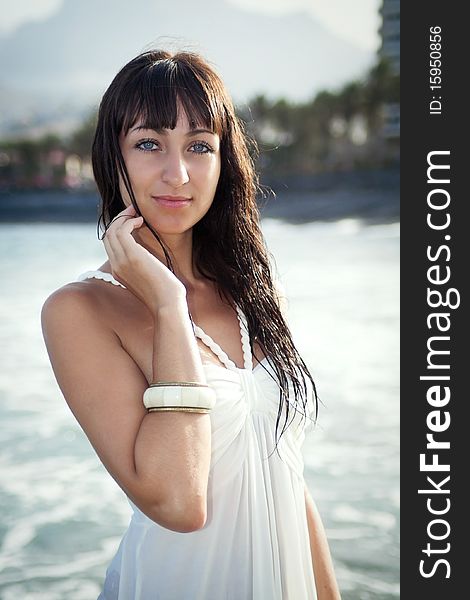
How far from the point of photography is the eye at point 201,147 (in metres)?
1.62

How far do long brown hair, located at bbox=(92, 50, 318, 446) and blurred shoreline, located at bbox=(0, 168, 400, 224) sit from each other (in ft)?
85.9

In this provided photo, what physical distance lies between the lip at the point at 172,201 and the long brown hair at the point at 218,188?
5 centimetres

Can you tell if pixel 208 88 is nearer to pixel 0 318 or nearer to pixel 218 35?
pixel 0 318

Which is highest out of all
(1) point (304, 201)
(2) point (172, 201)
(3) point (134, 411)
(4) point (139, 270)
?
(1) point (304, 201)

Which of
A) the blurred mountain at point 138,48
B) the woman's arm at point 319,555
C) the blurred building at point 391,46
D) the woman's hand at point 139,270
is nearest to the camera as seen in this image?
the woman's hand at point 139,270

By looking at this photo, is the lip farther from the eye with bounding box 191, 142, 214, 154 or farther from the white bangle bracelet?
the white bangle bracelet

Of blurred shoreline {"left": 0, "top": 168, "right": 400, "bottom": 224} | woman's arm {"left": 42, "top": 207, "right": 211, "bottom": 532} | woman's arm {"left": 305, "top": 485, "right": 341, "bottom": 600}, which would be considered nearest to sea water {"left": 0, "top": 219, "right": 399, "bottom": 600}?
woman's arm {"left": 305, "top": 485, "right": 341, "bottom": 600}

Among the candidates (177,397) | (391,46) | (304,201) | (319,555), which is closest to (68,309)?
(177,397)

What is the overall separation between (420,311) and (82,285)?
1.65 meters

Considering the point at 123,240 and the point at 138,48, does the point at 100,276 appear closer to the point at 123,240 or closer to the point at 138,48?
the point at 123,240

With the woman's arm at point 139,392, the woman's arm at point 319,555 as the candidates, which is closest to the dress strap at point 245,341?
the woman's arm at point 139,392

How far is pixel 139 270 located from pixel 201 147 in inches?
→ 11.3

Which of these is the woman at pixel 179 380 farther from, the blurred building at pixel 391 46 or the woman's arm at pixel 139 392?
the blurred building at pixel 391 46

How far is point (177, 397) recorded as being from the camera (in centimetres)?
138
